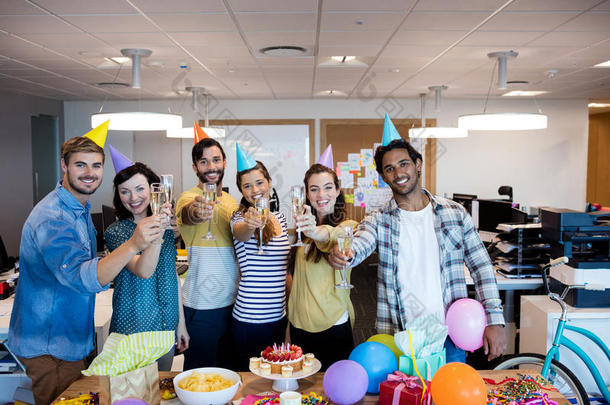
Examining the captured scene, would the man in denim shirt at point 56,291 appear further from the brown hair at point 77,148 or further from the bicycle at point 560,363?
the bicycle at point 560,363

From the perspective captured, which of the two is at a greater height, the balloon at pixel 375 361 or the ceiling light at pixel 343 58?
the ceiling light at pixel 343 58

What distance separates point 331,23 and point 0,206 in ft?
17.6

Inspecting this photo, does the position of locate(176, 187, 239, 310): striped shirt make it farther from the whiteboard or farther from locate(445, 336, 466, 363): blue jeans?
the whiteboard

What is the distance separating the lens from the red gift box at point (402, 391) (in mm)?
1419

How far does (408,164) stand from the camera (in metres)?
2.10

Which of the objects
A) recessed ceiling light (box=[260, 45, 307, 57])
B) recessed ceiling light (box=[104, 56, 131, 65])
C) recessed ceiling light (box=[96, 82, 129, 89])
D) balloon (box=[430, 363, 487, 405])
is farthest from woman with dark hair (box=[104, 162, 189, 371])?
recessed ceiling light (box=[96, 82, 129, 89])

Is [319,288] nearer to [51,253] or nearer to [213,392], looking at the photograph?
[213,392]

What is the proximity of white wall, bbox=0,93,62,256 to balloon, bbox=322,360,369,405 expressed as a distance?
254 inches

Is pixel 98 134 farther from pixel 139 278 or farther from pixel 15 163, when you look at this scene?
pixel 15 163

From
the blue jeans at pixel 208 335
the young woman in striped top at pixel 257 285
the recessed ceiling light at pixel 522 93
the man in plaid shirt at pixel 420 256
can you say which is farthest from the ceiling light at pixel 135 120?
the recessed ceiling light at pixel 522 93

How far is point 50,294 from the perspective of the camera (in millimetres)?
1798

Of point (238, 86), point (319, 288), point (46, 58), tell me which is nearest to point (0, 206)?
point (46, 58)

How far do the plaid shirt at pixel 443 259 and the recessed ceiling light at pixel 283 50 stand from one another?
240cm

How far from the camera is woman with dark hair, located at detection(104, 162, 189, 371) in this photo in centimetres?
194
